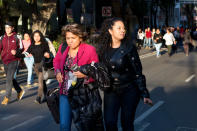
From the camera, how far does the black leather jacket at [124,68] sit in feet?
14.3

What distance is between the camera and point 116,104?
4418mm

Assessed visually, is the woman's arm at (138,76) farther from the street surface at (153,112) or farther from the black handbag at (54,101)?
the street surface at (153,112)

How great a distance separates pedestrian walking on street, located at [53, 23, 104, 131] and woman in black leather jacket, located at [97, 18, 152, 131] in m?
0.25

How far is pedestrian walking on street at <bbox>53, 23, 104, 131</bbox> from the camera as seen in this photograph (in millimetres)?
4098

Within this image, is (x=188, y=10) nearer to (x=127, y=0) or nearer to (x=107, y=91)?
(x=127, y=0)

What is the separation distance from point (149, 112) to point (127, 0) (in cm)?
3091

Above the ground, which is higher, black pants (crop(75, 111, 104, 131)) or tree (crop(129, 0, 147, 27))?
tree (crop(129, 0, 147, 27))

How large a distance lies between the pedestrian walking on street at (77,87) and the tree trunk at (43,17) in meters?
16.6

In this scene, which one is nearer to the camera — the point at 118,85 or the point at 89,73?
the point at 89,73

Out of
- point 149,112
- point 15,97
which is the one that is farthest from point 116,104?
point 15,97

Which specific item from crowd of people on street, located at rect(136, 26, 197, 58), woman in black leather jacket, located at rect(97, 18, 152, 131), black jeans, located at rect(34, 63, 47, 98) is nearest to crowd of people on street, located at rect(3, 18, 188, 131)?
woman in black leather jacket, located at rect(97, 18, 152, 131)

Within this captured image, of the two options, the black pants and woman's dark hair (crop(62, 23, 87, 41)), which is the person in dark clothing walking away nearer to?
woman's dark hair (crop(62, 23, 87, 41))

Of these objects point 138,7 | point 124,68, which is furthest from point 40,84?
point 138,7

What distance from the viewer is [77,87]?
13.5 ft
